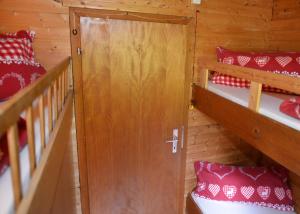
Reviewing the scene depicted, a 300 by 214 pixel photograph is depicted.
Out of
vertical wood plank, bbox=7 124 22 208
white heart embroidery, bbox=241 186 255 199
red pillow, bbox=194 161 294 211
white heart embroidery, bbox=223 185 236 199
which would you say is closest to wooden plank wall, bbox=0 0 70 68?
vertical wood plank, bbox=7 124 22 208

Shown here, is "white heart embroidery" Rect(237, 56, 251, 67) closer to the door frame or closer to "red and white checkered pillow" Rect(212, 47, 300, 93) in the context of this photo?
"red and white checkered pillow" Rect(212, 47, 300, 93)

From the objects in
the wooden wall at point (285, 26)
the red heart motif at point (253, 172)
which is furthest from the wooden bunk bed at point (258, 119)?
the wooden wall at point (285, 26)

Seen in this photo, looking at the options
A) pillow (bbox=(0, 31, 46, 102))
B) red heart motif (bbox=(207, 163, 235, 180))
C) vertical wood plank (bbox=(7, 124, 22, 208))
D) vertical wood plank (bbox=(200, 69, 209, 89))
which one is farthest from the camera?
red heart motif (bbox=(207, 163, 235, 180))

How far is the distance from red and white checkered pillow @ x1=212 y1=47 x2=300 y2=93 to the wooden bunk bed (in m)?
0.17

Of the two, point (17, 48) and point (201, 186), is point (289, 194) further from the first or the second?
point (17, 48)

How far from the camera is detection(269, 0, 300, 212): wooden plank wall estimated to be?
83.6 inches

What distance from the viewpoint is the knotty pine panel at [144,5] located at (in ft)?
5.59

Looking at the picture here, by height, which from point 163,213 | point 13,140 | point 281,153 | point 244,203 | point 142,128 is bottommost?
point 163,213

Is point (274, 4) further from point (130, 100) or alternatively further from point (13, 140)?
point (13, 140)

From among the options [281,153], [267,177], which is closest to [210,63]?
[281,153]

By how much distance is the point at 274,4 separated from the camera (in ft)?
7.30

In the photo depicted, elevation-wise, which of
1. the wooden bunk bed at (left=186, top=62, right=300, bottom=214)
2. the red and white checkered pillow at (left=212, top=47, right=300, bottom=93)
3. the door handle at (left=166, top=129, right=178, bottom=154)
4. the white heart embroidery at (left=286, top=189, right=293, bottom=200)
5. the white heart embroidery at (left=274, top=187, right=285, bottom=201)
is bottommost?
the white heart embroidery at (left=286, top=189, right=293, bottom=200)

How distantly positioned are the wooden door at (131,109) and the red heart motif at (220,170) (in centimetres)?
30

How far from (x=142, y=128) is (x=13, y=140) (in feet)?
5.22
